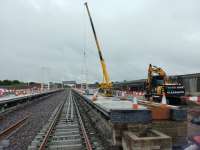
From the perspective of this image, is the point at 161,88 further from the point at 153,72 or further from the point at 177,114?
the point at 177,114

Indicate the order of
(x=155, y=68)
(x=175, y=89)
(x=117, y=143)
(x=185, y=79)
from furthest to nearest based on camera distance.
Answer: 1. (x=185, y=79)
2. (x=155, y=68)
3. (x=175, y=89)
4. (x=117, y=143)

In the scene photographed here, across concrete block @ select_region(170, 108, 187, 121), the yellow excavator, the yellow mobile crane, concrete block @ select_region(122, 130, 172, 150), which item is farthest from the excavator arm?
concrete block @ select_region(122, 130, 172, 150)

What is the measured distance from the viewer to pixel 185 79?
40.2m

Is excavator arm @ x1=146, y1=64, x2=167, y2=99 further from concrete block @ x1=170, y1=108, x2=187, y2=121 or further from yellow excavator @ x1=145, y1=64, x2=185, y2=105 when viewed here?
concrete block @ x1=170, y1=108, x2=187, y2=121

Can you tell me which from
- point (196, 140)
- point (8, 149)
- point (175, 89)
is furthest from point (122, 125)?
point (175, 89)

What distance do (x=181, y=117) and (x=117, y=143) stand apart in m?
2.70

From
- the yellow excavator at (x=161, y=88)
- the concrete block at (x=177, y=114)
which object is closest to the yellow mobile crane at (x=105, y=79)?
the yellow excavator at (x=161, y=88)

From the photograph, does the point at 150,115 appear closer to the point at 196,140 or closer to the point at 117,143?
the point at 117,143

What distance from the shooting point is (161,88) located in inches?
1101

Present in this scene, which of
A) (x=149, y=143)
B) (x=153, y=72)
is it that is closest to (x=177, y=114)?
(x=149, y=143)

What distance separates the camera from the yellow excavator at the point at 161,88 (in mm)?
27336

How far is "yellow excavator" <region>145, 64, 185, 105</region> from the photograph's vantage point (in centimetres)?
2734

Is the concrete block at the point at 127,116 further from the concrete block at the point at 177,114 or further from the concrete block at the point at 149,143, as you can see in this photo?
the concrete block at the point at 177,114

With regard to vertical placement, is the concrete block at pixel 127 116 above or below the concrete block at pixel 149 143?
above
